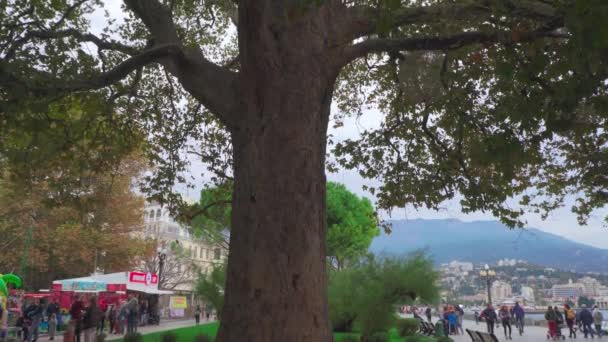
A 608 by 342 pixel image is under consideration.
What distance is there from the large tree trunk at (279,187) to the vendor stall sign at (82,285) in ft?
68.9

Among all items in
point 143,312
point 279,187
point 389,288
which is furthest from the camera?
point 143,312

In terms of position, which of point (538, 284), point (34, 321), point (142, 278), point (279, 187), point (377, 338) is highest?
point (279, 187)

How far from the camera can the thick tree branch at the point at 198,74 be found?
542 centimetres

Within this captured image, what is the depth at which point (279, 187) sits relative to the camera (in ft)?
14.6

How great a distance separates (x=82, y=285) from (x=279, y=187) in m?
21.7

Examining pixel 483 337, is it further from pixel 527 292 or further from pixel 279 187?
pixel 527 292

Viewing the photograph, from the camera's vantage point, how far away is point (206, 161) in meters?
11.7

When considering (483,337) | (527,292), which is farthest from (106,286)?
(527,292)

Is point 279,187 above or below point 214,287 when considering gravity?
above

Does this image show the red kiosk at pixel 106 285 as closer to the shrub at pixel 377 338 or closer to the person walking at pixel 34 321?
the person walking at pixel 34 321

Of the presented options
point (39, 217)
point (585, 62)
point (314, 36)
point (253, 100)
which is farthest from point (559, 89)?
point (39, 217)

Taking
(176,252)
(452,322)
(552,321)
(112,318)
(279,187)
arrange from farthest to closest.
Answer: (176,252)
(452,322)
(112,318)
(552,321)
(279,187)

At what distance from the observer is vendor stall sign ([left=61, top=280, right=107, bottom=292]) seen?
2295 centimetres

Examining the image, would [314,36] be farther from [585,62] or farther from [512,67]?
[585,62]
